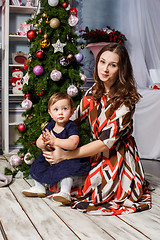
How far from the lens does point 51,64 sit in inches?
94.2

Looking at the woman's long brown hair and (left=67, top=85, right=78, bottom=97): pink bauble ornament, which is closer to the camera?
the woman's long brown hair

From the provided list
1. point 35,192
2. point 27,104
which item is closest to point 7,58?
point 27,104

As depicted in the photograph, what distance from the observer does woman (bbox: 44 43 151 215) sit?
191 cm

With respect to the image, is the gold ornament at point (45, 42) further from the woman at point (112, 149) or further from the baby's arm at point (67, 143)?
the baby's arm at point (67, 143)

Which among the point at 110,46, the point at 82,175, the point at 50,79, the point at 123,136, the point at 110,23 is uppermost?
the point at 110,23

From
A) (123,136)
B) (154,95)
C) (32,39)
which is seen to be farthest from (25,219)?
(154,95)

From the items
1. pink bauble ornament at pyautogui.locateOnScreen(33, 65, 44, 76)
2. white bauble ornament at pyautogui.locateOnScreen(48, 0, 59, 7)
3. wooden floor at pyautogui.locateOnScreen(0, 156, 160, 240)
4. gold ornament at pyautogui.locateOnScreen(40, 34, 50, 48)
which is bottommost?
wooden floor at pyautogui.locateOnScreen(0, 156, 160, 240)

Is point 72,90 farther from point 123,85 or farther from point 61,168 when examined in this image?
point 61,168

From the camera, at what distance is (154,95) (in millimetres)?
3654

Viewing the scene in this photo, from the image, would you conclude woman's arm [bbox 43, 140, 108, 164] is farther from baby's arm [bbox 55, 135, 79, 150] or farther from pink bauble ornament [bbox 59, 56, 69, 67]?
pink bauble ornament [bbox 59, 56, 69, 67]

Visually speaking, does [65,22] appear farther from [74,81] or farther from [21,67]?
[21,67]

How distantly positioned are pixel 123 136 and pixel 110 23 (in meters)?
2.85

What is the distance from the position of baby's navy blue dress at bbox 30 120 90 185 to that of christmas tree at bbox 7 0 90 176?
0.97 ft

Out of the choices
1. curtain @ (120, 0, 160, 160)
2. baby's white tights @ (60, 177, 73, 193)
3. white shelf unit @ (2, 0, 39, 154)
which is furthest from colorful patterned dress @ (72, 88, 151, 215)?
white shelf unit @ (2, 0, 39, 154)
